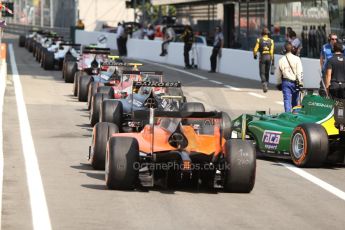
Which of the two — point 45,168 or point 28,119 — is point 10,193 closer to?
point 45,168

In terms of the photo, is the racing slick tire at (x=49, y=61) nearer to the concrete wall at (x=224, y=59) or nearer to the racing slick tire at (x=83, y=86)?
the concrete wall at (x=224, y=59)

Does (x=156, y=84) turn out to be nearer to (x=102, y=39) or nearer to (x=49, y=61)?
(x=49, y=61)

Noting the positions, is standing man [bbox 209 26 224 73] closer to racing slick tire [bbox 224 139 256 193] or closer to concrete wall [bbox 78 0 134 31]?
racing slick tire [bbox 224 139 256 193]

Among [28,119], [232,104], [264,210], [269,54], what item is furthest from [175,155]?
[269,54]

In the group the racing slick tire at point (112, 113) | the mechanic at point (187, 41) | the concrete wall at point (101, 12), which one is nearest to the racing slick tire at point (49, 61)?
the mechanic at point (187, 41)

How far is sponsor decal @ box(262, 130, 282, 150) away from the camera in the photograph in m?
15.4

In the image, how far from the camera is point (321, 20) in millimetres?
41688

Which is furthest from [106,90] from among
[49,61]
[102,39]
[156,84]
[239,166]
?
[102,39]

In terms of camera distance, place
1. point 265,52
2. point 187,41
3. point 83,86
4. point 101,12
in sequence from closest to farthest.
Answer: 1. point 83,86
2. point 265,52
3. point 187,41
4. point 101,12

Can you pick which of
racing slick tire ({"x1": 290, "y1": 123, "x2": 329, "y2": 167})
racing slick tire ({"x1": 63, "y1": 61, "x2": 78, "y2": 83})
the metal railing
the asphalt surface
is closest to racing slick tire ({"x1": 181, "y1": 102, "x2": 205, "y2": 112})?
the asphalt surface

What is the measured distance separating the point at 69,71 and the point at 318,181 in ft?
62.1

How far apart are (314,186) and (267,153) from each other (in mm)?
2740

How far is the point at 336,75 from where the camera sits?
1638 cm

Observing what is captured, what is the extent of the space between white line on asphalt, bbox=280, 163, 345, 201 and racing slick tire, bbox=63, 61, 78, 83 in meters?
17.2
